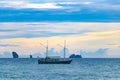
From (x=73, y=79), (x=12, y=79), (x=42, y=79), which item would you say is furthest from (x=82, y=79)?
(x=12, y=79)

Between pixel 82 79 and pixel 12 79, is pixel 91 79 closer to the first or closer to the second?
pixel 82 79

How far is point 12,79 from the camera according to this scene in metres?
108

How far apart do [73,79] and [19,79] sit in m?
13.2

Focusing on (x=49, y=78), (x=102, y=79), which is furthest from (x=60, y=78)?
(x=102, y=79)

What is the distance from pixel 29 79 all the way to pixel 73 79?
10.8 metres

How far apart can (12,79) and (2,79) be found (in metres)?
2.59

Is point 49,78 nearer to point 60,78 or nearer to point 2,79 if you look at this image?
point 60,78

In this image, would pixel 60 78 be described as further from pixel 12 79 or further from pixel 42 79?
pixel 12 79

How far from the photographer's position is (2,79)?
351 feet

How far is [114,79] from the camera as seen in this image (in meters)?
110

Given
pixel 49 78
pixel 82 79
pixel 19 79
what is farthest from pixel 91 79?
pixel 19 79

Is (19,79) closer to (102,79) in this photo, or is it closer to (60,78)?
(60,78)

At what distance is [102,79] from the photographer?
11056 cm

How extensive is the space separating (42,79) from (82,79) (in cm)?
991
